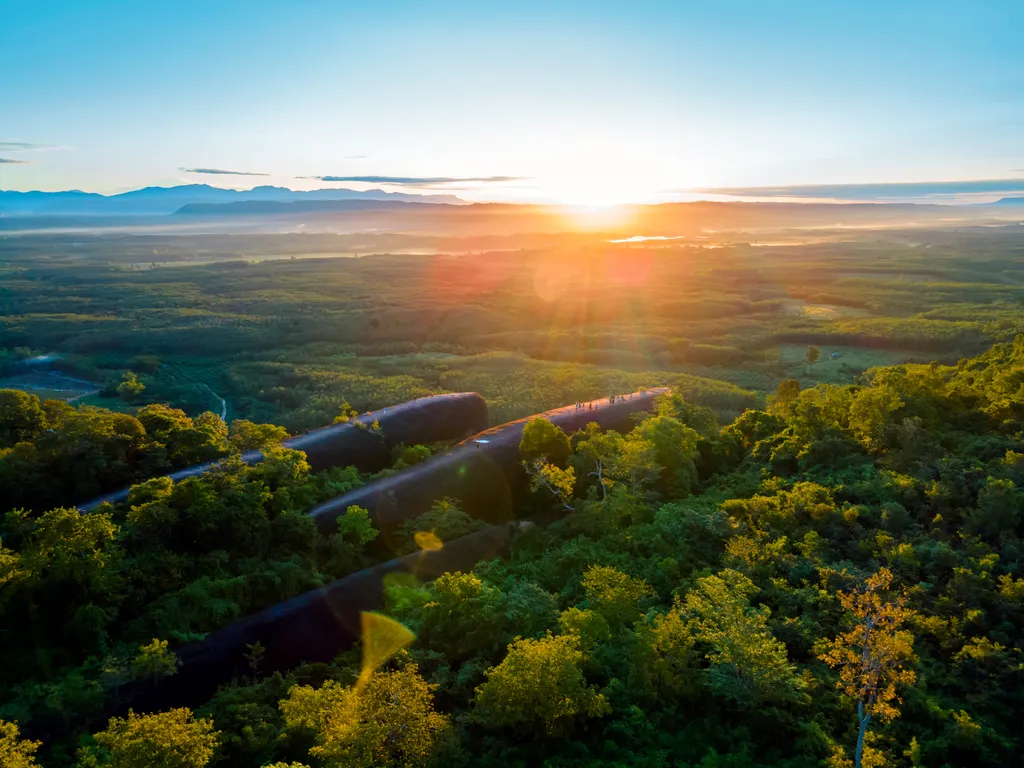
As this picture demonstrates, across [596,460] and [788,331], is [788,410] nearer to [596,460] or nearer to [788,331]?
[596,460]

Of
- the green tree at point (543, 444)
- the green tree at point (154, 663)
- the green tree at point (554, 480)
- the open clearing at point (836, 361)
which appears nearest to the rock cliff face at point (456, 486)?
the green tree at point (543, 444)

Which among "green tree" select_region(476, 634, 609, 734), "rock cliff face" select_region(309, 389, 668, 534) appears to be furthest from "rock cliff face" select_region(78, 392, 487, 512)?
"green tree" select_region(476, 634, 609, 734)

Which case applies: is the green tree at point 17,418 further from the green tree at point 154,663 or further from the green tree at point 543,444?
the green tree at point 543,444

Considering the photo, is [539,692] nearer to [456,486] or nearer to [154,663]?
[154,663]

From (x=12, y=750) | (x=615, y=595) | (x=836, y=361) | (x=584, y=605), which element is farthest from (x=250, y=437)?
(x=836, y=361)

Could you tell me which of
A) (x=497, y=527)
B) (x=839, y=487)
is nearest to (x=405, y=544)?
(x=497, y=527)

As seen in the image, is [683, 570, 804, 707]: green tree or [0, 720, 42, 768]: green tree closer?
[0, 720, 42, 768]: green tree

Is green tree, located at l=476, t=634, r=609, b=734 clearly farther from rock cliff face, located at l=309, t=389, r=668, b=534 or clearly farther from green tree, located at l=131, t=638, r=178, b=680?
rock cliff face, located at l=309, t=389, r=668, b=534
